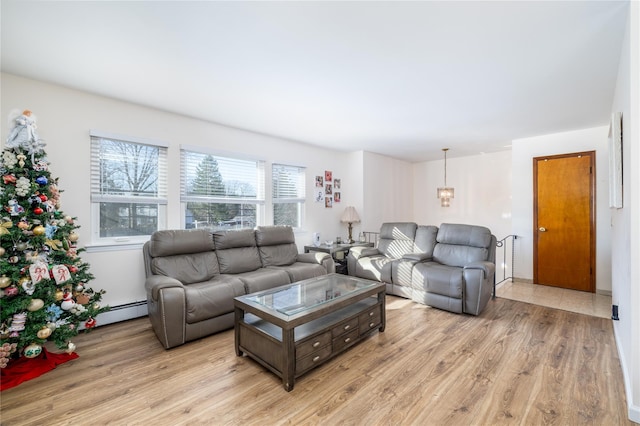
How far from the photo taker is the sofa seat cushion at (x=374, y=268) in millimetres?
4238

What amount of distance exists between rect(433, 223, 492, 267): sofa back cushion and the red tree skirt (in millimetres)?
4308

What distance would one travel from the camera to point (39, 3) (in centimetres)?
176

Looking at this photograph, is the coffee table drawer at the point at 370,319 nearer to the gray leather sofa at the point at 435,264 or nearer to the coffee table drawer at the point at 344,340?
the coffee table drawer at the point at 344,340

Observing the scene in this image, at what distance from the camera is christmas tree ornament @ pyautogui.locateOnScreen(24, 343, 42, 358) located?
2.15m

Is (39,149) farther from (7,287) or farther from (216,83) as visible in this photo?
(216,83)

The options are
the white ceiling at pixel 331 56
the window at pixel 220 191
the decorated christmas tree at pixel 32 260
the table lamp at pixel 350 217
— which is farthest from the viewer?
the table lamp at pixel 350 217

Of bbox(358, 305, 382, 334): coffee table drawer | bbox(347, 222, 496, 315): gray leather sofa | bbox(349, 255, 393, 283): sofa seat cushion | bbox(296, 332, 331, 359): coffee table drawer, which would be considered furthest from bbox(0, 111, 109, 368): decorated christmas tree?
bbox(347, 222, 496, 315): gray leather sofa

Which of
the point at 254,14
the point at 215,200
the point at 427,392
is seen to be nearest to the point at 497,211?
the point at 427,392

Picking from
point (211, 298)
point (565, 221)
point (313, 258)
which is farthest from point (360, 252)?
point (565, 221)

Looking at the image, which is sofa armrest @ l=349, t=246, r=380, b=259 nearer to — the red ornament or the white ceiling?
the white ceiling

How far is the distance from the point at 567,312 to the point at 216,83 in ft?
15.6

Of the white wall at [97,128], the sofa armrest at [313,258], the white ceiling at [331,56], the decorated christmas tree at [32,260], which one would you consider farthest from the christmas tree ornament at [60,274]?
the sofa armrest at [313,258]

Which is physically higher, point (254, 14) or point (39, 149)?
point (254, 14)

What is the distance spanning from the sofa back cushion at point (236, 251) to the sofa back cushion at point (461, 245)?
2656 millimetres
